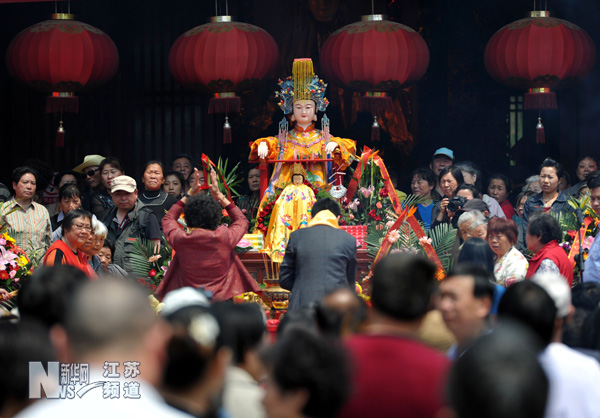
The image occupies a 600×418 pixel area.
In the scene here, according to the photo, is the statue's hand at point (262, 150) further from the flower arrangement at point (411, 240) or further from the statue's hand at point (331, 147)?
the flower arrangement at point (411, 240)

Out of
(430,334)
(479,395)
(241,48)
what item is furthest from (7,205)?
(479,395)

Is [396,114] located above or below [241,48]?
below

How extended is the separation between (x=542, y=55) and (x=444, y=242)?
82.8 inches

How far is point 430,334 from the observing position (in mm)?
3916

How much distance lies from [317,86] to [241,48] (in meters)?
0.77

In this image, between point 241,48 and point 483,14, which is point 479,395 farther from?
point 483,14

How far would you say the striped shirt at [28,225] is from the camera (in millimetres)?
7133

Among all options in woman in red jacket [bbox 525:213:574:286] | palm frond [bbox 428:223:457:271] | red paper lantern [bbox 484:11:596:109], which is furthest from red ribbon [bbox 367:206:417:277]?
red paper lantern [bbox 484:11:596:109]

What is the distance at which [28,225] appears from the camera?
23.7ft

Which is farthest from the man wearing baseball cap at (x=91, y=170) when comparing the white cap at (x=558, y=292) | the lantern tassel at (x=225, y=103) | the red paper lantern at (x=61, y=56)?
the white cap at (x=558, y=292)

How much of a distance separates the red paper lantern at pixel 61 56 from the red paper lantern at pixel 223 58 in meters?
0.65

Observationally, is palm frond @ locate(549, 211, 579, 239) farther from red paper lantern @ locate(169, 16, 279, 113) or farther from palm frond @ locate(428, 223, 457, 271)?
red paper lantern @ locate(169, 16, 279, 113)

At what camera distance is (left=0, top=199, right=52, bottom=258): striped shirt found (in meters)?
7.13

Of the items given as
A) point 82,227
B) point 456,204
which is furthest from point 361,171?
point 82,227
